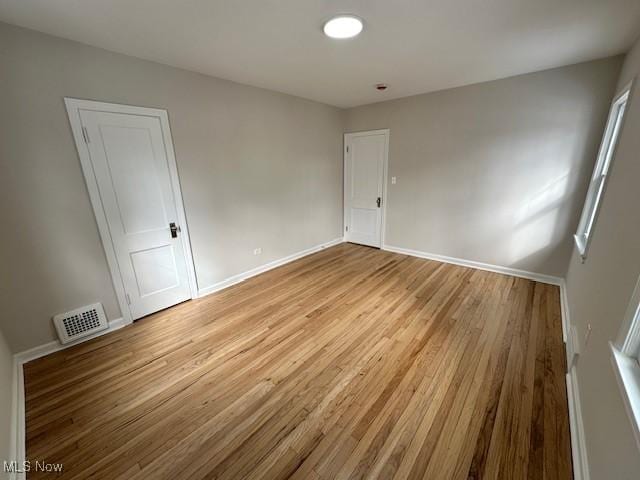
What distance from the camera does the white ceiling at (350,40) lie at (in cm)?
165

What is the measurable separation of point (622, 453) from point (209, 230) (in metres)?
3.42

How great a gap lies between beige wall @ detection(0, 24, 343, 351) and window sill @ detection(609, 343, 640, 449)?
3375mm

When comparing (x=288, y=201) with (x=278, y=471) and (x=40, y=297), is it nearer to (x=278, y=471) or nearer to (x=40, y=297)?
(x=40, y=297)

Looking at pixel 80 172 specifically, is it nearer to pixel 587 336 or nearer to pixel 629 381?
pixel 629 381

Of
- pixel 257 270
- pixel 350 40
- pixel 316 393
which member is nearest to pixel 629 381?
pixel 316 393

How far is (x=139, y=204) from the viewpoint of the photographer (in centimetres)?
253

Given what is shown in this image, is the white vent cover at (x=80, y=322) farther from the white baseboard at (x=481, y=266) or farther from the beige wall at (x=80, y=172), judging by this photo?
the white baseboard at (x=481, y=266)

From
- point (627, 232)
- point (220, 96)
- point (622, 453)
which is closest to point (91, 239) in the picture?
point (220, 96)

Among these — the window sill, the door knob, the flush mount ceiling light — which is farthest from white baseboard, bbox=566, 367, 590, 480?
the door knob

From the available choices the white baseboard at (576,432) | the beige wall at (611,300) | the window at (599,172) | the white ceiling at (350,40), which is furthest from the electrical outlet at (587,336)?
the white ceiling at (350,40)

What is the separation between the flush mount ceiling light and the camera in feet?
5.85

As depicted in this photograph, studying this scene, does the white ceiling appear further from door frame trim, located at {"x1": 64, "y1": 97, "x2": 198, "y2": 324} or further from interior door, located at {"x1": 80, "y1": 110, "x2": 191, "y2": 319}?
interior door, located at {"x1": 80, "y1": 110, "x2": 191, "y2": 319}

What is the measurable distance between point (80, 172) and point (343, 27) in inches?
97.1

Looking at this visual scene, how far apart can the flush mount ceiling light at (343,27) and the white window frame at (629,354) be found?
7.09ft
